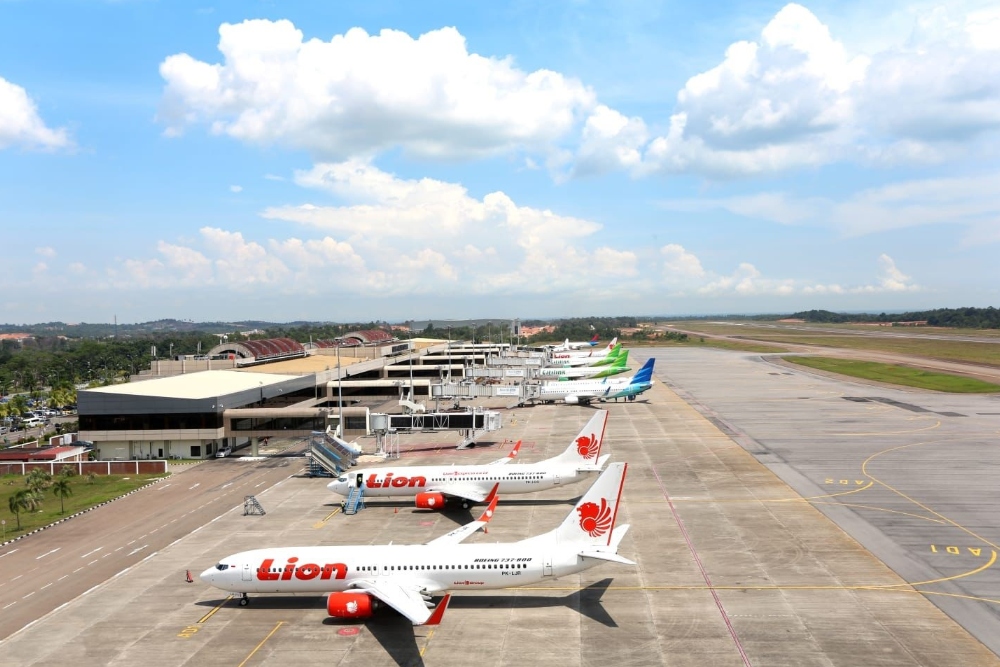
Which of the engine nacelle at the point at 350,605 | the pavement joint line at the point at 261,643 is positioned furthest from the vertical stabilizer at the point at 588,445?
the pavement joint line at the point at 261,643

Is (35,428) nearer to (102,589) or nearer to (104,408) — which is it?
(104,408)

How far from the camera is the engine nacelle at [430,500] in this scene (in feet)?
172

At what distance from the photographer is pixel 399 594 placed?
32.6 m

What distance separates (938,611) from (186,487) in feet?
216

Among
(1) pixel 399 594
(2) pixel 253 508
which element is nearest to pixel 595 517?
(1) pixel 399 594

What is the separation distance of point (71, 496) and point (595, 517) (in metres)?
61.3

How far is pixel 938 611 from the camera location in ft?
110

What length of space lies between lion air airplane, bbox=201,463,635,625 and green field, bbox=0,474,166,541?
36928 millimetres

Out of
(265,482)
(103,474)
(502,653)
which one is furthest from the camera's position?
(103,474)

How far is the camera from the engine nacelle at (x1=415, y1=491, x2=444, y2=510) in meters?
52.4

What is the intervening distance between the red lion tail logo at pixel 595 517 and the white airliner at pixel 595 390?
3336 inches

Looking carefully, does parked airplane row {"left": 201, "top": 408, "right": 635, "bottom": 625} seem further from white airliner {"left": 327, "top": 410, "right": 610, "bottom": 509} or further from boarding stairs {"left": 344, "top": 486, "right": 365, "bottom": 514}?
boarding stairs {"left": 344, "top": 486, "right": 365, "bottom": 514}

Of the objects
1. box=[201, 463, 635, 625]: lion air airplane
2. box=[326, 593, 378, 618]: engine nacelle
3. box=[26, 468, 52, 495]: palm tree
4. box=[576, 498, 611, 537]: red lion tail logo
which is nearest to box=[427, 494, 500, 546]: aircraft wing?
box=[201, 463, 635, 625]: lion air airplane

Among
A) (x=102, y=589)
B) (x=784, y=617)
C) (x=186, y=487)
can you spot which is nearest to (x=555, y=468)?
(x=784, y=617)
